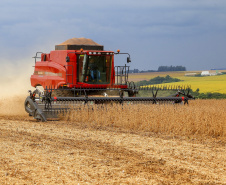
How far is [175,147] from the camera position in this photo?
26.4 feet

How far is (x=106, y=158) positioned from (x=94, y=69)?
8232 millimetres

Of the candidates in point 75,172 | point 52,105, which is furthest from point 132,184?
point 52,105

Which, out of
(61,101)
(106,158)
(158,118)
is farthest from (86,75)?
(106,158)

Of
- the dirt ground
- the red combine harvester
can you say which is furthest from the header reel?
the dirt ground

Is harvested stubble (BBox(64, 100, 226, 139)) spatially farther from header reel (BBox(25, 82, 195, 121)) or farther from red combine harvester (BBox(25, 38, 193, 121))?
red combine harvester (BBox(25, 38, 193, 121))

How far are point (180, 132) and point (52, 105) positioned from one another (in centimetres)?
432

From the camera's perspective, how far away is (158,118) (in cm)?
1072

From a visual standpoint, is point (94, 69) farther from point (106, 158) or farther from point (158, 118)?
point (106, 158)

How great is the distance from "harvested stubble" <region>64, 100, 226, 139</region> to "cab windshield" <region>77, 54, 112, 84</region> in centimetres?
247

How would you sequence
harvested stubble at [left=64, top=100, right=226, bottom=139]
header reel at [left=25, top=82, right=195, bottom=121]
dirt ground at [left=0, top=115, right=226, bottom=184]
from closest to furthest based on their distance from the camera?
dirt ground at [left=0, top=115, right=226, bottom=184] < harvested stubble at [left=64, top=100, right=226, bottom=139] < header reel at [left=25, top=82, right=195, bottom=121]

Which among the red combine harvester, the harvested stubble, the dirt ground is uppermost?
the red combine harvester

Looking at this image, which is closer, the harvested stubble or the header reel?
the harvested stubble

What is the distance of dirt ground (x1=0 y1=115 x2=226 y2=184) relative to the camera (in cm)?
566

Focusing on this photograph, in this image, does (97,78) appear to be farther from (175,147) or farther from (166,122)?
(175,147)
